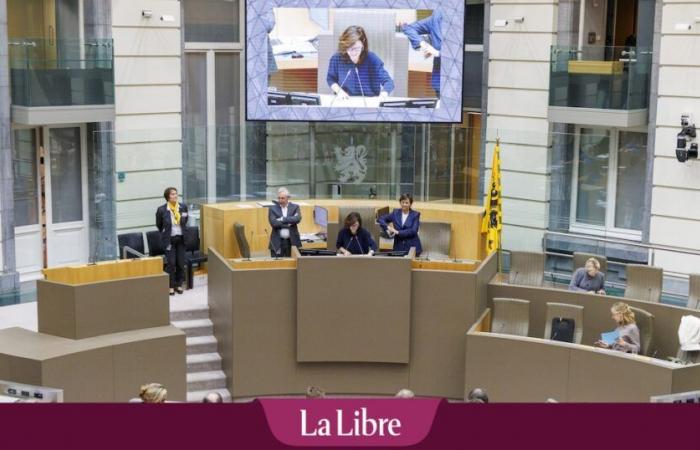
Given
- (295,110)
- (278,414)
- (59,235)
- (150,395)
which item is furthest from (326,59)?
(278,414)

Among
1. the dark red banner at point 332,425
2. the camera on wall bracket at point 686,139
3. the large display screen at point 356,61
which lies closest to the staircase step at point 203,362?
the large display screen at point 356,61

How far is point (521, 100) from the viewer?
61.6 feet

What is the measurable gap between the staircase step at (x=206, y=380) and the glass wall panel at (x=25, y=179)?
17.3ft

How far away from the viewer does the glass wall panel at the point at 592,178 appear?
57.0ft

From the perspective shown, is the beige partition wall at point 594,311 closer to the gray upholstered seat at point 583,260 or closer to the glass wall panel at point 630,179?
the gray upholstered seat at point 583,260

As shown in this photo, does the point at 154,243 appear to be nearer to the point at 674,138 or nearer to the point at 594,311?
the point at 594,311

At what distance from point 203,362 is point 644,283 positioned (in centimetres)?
577

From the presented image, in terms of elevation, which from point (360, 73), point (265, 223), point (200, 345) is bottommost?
point (200, 345)

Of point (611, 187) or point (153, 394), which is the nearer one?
point (153, 394)

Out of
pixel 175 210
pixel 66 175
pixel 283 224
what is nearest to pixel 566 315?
pixel 283 224

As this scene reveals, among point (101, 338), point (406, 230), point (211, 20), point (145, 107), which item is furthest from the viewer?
point (211, 20)

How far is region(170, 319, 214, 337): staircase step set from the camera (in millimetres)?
13711

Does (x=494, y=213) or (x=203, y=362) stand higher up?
(x=494, y=213)

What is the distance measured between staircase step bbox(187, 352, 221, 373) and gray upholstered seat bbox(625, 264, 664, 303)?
5.41 m
